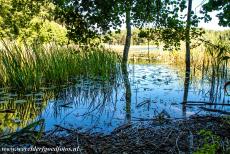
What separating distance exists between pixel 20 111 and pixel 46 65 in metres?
3.66

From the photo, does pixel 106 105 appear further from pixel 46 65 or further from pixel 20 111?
pixel 46 65

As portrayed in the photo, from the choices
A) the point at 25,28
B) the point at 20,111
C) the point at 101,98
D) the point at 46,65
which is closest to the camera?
the point at 20,111

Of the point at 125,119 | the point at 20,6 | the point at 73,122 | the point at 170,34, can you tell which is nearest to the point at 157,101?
the point at 125,119

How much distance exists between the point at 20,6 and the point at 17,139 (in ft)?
23.9

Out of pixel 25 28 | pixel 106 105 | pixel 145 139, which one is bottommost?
pixel 106 105

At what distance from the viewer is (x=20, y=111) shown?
5891 millimetres

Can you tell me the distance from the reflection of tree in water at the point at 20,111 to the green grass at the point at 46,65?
876 mm

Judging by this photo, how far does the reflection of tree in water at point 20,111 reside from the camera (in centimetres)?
462

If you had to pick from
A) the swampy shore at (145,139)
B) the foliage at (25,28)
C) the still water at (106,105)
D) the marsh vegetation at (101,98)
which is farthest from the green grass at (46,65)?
the foliage at (25,28)

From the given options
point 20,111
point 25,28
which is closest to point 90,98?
point 20,111

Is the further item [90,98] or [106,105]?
[90,98]

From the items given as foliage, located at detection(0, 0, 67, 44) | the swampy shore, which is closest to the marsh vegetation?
the swampy shore

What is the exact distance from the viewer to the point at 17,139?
3.46 metres

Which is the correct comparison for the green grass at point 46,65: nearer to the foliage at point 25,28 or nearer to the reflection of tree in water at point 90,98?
the reflection of tree in water at point 90,98
